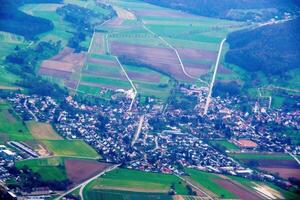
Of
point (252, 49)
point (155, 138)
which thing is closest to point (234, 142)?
point (155, 138)

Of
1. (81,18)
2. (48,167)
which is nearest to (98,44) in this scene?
(81,18)

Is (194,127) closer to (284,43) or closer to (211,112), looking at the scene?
(211,112)

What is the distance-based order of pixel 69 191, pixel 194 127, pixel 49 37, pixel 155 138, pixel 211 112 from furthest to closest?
pixel 49 37, pixel 211 112, pixel 194 127, pixel 155 138, pixel 69 191

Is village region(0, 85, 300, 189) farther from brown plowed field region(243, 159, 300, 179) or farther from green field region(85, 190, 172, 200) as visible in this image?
green field region(85, 190, 172, 200)

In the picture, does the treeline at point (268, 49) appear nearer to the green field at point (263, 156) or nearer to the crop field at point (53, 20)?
the crop field at point (53, 20)

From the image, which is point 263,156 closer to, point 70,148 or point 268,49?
point 70,148

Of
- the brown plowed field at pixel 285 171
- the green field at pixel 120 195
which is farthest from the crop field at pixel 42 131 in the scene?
the brown plowed field at pixel 285 171

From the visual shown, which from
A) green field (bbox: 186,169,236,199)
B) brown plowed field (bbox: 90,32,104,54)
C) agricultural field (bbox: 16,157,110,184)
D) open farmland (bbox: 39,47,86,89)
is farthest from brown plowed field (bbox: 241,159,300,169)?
Answer: brown plowed field (bbox: 90,32,104,54)
